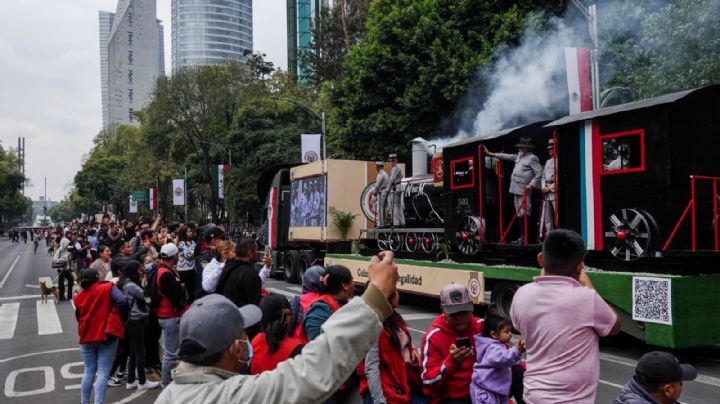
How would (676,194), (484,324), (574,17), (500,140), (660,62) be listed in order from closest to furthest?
(484,324) → (676,194) → (500,140) → (660,62) → (574,17)

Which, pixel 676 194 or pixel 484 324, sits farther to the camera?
pixel 676 194

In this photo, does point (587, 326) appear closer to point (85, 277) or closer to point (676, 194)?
point (85, 277)

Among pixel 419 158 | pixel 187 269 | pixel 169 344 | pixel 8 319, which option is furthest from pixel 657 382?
pixel 419 158

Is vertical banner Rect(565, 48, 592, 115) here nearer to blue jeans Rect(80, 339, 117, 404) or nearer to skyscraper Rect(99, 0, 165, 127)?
blue jeans Rect(80, 339, 117, 404)

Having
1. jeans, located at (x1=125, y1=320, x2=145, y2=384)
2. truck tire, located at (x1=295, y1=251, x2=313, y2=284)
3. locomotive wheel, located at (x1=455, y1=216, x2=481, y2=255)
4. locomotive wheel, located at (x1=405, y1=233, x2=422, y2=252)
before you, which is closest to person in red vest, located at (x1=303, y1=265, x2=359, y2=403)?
jeans, located at (x1=125, y1=320, x2=145, y2=384)

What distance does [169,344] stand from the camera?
21.6ft

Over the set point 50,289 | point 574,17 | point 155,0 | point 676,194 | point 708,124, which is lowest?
point 50,289

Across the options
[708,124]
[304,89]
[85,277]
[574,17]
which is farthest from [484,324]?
[304,89]

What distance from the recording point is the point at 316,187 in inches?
701

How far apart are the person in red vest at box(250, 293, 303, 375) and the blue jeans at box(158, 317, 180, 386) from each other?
3.24 m

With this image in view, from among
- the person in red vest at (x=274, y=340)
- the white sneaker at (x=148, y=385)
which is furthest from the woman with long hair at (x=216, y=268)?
the person in red vest at (x=274, y=340)

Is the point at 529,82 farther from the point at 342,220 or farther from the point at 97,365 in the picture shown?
the point at 97,365

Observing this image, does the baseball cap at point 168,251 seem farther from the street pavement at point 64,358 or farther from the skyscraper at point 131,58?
the skyscraper at point 131,58

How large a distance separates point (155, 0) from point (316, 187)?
131200mm
